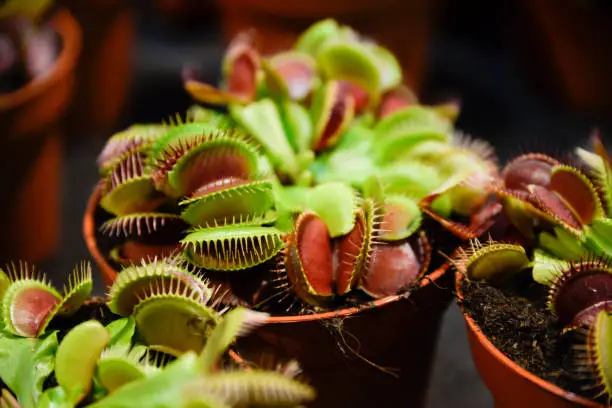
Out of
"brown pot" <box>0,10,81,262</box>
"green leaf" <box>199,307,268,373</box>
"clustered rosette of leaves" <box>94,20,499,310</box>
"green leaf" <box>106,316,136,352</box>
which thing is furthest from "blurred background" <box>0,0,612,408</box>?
"green leaf" <box>199,307,268,373</box>

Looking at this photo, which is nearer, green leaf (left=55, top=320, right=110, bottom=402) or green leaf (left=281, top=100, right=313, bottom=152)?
green leaf (left=55, top=320, right=110, bottom=402)

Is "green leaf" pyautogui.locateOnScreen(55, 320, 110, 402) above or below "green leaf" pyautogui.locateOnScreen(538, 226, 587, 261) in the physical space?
below

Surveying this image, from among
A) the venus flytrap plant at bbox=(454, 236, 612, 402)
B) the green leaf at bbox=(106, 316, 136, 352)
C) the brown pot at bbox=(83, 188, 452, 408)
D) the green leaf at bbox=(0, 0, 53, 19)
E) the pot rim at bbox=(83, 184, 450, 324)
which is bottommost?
the brown pot at bbox=(83, 188, 452, 408)

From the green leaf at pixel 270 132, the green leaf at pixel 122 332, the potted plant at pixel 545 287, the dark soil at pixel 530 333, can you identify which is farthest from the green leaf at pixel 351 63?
the green leaf at pixel 122 332

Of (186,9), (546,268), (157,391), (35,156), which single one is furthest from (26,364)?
(186,9)

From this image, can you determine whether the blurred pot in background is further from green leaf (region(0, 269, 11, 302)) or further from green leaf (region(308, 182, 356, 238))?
green leaf (region(0, 269, 11, 302))

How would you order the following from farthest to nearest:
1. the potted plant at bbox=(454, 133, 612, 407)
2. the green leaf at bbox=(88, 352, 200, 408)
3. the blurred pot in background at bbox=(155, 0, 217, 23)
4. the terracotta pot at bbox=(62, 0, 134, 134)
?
1. the blurred pot in background at bbox=(155, 0, 217, 23)
2. the terracotta pot at bbox=(62, 0, 134, 134)
3. the potted plant at bbox=(454, 133, 612, 407)
4. the green leaf at bbox=(88, 352, 200, 408)

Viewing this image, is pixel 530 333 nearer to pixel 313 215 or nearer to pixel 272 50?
pixel 313 215
